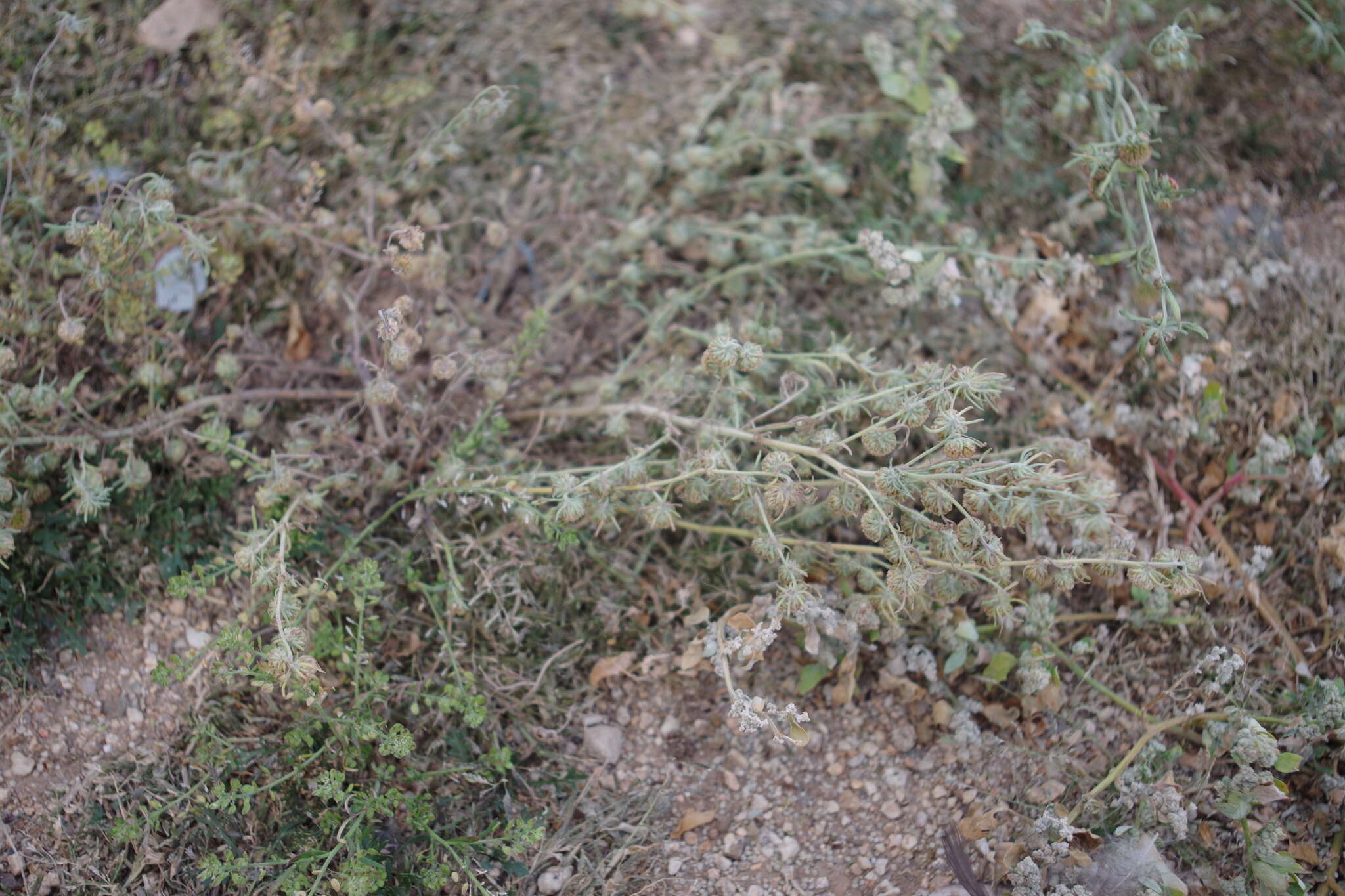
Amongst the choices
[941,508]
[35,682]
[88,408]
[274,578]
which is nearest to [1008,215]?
[941,508]

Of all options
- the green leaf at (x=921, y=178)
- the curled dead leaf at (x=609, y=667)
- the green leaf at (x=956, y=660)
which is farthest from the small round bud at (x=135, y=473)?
the green leaf at (x=921, y=178)

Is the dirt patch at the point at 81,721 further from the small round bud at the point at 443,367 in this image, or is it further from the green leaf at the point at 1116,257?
the green leaf at the point at 1116,257

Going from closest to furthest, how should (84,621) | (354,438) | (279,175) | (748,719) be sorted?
1. (748,719)
2. (84,621)
3. (354,438)
4. (279,175)

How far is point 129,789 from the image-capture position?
7.09 feet

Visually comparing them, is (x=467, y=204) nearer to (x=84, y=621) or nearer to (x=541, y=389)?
(x=541, y=389)

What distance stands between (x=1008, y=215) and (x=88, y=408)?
267cm

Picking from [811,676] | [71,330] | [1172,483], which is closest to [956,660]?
[811,676]

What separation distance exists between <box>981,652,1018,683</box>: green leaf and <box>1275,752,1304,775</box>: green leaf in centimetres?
55

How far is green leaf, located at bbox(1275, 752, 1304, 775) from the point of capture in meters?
1.96

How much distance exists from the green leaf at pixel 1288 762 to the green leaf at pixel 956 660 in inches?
25.6

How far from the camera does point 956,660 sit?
226 cm

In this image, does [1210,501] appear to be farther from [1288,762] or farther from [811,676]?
[811,676]

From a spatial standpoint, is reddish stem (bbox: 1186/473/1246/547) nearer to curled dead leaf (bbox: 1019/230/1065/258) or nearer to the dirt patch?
curled dead leaf (bbox: 1019/230/1065/258)

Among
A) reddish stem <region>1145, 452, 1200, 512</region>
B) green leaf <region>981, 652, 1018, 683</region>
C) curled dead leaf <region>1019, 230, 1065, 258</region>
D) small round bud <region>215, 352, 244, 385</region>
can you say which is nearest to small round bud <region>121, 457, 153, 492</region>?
small round bud <region>215, 352, 244, 385</region>
